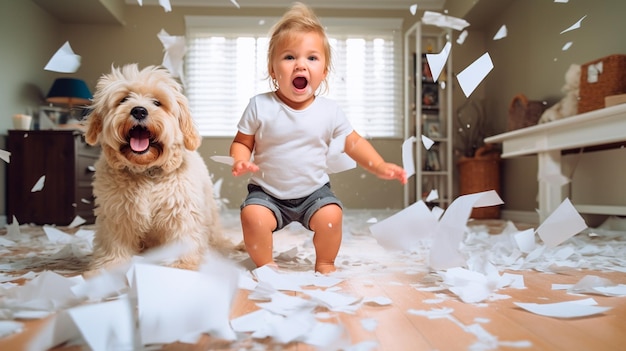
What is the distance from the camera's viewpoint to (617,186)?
9.52 feet

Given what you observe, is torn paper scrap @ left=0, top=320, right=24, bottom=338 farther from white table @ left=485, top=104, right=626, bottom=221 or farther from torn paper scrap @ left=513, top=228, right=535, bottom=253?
white table @ left=485, top=104, right=626, bottom=221

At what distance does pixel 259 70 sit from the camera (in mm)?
4957

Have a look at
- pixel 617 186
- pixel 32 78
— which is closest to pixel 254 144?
pixel 617 186

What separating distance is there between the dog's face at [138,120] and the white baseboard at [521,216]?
318 centimetres

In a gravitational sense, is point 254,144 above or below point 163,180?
above

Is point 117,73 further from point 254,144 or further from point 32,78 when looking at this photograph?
point 32,78

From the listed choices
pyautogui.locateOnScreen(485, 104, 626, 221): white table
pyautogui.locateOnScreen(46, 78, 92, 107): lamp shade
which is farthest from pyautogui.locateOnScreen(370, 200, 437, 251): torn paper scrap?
pyautogui.locateOnScreen(46, 78, 92, 107): lamp shade

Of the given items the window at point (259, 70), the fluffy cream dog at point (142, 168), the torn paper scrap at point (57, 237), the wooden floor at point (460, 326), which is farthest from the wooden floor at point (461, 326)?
the window at point (259, 70)

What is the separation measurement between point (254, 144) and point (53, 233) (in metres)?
1.42

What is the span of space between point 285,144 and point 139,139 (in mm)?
392

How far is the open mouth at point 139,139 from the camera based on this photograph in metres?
1.23

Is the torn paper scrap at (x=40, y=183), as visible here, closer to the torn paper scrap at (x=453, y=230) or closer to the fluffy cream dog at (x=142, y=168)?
the fluffy cream dog at (x=142, y=168)

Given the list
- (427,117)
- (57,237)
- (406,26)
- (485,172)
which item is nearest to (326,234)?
(57,237)

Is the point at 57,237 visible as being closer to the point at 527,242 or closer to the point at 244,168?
the point at 244,168
